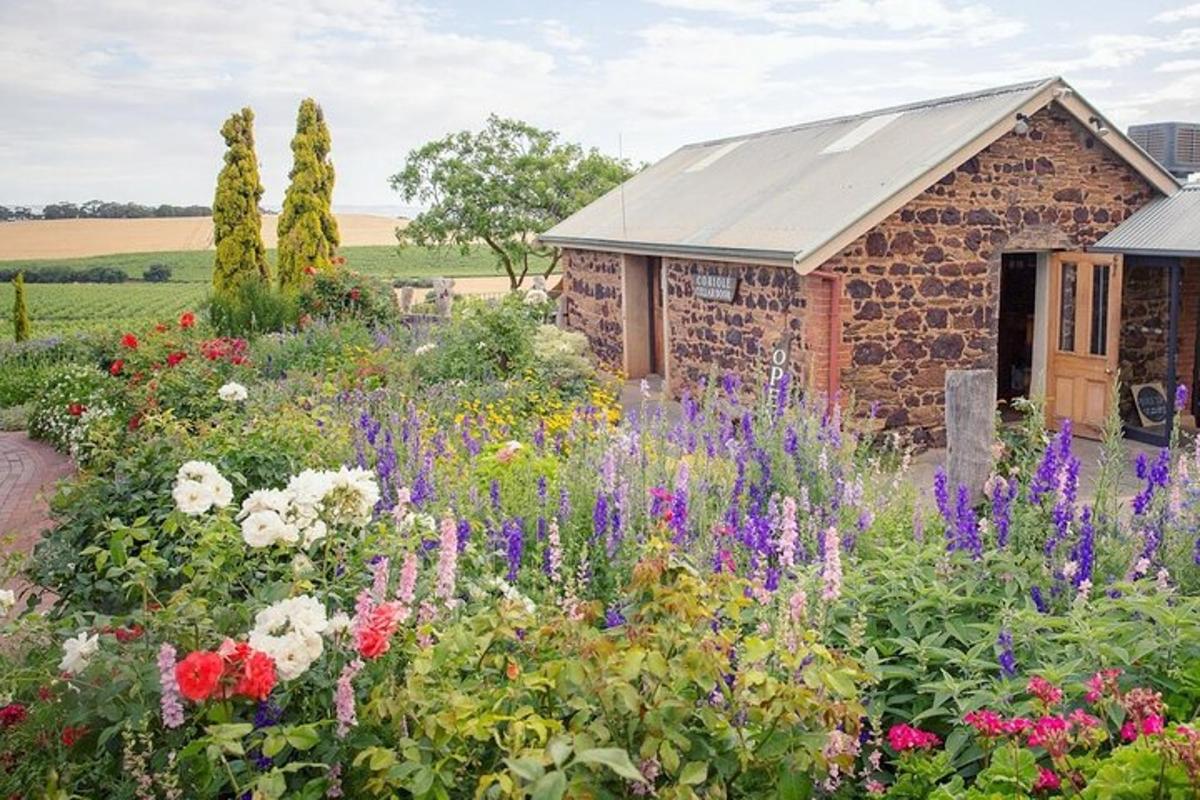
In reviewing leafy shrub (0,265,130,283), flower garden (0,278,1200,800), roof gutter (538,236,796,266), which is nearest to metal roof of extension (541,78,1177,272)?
roof gutter (538,236,796,266)

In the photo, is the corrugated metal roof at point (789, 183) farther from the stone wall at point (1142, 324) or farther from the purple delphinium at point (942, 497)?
Result: the purple delphinium at point (942, 497)

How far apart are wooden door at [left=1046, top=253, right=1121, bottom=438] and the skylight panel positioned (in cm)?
659

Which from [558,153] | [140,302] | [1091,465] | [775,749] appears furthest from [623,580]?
[140,302]

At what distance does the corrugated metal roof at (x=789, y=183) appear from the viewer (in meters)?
11.1

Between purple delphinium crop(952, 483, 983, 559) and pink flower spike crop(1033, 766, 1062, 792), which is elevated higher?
purple delphinium crop(952, 483, 983, 559)

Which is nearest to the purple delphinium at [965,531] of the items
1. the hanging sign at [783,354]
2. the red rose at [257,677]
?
the red rose at [257,677]

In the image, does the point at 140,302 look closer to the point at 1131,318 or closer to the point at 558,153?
the point at 558,153

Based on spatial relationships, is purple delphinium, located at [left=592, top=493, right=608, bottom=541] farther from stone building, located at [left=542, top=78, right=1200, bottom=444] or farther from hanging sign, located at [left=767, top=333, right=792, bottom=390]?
hanging sign, located at [left=767, top=333, right=792, bottom=390]

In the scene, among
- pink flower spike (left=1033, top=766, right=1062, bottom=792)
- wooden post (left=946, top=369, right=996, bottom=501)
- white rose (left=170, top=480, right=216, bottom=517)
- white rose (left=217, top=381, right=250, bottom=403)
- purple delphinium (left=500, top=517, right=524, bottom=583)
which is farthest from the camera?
white rose (left=217, top=381, right=250, bottom=403)

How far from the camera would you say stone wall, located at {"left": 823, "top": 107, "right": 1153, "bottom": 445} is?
36.8ft

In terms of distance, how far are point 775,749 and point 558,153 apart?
26.8 metres

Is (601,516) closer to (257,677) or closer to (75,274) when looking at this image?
(257,677)

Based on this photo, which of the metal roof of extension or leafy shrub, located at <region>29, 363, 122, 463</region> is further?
leafy shrub, located at <region>29, 363, 122, 463</region>

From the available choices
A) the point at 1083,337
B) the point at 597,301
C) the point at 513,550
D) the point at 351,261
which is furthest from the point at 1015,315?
the point at 351,261
